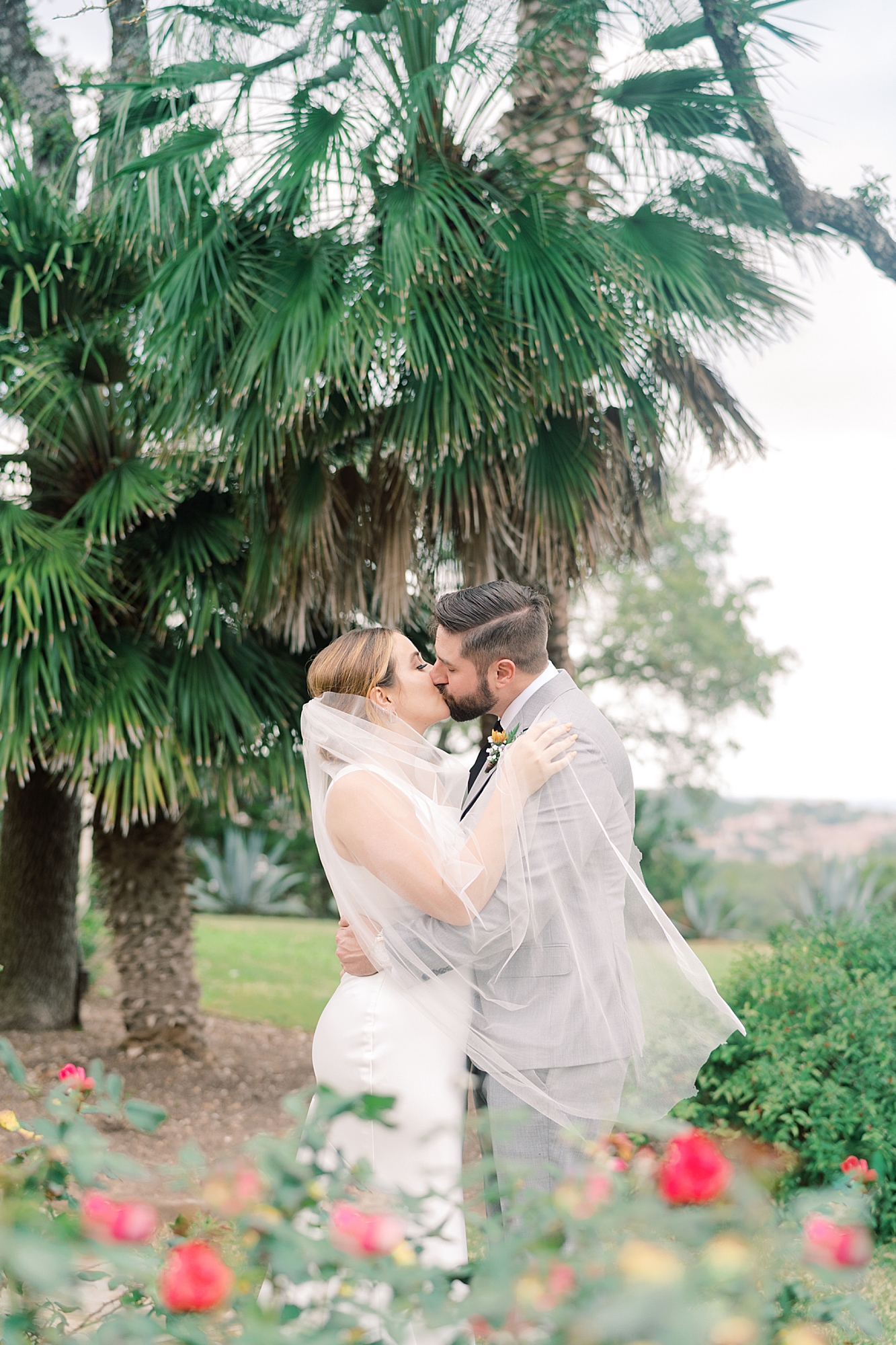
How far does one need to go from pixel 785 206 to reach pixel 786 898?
8.03 metres

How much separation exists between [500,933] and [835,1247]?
158cm

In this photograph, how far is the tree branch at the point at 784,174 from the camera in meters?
5.36

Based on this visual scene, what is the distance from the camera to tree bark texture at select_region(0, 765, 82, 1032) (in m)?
7.51

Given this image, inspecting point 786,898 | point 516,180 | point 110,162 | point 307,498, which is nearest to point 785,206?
point 516,180

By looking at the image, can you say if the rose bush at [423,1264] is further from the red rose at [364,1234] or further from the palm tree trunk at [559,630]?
the palm tree trunk at [559,630]

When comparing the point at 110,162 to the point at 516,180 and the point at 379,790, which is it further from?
the point at 379,790

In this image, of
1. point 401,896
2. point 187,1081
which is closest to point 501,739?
point 401,896

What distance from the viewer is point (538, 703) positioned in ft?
10.1

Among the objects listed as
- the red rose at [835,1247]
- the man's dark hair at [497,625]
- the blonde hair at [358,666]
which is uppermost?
the man's dark hair at [497,625]

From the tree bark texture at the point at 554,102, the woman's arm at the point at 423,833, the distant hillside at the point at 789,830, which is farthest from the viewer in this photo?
the distant hillside at the point at 789,830

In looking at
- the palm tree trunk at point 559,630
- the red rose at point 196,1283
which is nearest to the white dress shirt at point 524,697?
the red rose at point 196,1283

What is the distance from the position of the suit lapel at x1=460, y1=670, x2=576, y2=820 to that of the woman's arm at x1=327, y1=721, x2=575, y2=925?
18 centimetres

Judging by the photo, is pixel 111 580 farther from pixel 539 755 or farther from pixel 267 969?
pixel 267 969

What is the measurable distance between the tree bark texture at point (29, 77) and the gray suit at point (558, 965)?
7.10 metres
